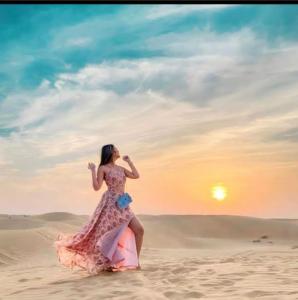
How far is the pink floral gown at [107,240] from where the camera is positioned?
6.48 metres

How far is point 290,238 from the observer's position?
19859mm

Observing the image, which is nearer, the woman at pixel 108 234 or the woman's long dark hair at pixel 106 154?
the woman at pixel 108 234

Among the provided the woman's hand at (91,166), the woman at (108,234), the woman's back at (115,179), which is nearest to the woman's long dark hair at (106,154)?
the woman at (108,234)

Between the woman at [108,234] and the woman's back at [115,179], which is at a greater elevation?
the woman's back at [115,179]

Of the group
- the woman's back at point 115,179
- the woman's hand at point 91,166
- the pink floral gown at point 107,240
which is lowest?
the pink floral gown at point 107,240

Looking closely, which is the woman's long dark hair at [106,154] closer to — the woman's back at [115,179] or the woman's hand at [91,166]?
the woman's back at [115,179]

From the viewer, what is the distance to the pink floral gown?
6.48m

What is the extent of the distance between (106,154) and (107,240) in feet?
3.40

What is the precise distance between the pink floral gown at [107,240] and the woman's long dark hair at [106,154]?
0.14 m

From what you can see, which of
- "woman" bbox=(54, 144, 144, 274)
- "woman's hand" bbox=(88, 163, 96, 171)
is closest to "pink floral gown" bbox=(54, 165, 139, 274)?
"woman" bbox=(54, 144, 144, 274)

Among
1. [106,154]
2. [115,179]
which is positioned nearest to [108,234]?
[115,179]

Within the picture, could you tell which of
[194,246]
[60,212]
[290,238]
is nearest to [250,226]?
[290,238]

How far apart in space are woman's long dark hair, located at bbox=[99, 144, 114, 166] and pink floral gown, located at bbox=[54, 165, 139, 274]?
139 millimetres

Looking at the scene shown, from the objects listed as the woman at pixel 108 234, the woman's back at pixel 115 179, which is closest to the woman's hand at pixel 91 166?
the woman at pixel 108 234
